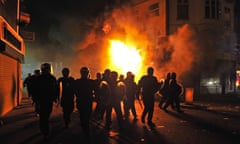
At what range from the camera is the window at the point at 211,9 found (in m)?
28.0

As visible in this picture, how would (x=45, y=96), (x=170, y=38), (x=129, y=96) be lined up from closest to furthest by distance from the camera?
(x=45, y=96) → (x=129, y=96) → (x=170, y=38)

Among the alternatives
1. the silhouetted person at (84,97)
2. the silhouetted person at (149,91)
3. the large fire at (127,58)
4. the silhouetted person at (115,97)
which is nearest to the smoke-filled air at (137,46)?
the large fire at (127,58)

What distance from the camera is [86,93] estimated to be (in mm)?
7980

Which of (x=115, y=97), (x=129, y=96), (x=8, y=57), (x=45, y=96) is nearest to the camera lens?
(x=45, y=96)

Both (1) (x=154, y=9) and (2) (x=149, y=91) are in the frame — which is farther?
(1) (x=154, y=9)

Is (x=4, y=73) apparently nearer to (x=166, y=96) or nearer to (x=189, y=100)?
(x=166, y=96)

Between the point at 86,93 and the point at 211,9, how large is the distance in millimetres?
22272

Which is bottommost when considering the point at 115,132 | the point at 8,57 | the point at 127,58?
the point at 115,132

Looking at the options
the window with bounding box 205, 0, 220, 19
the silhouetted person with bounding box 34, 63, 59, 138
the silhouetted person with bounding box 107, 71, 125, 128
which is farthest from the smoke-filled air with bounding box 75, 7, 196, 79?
the silhouetted person with bounding box 34, 63, 59, 138

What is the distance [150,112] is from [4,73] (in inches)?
228

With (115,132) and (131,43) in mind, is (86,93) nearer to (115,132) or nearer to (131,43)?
(115,132)

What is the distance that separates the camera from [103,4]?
30672 mm

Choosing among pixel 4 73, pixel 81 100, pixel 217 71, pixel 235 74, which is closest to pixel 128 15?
pixel 217 71

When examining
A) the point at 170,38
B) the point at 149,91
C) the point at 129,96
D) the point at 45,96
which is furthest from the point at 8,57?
the point at 170,38
